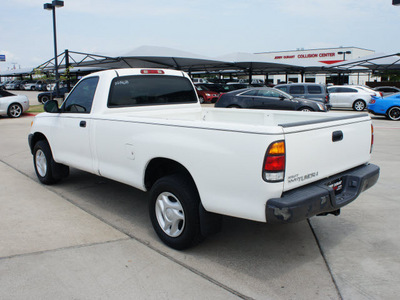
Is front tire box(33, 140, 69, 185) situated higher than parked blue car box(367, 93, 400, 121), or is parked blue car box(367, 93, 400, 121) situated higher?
parked blue car box(367, 93, 400, 121)

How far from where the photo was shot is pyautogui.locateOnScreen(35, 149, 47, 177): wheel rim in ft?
19.5

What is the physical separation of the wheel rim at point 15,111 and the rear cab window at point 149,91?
586 inches

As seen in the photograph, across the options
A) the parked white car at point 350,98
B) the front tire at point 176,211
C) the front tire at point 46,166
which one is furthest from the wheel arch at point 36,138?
the parked white car at point 350,98

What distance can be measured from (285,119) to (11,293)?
3607 millimetres

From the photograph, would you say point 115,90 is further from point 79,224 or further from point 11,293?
point 11,293

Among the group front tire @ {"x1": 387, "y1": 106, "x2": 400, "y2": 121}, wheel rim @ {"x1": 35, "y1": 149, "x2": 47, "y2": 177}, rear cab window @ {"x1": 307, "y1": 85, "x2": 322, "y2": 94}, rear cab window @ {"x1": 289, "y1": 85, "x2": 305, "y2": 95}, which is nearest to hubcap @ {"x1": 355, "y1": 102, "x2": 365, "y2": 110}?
rear cab window @ {"x1": 307, "y1": 85, "x2": 322, "y2": 94}

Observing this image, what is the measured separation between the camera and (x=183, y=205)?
351 centimetres

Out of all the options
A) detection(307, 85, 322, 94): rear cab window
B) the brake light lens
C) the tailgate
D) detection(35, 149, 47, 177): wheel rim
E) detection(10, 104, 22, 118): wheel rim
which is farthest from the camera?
detection(10, 104, 22, 118): wheel rim

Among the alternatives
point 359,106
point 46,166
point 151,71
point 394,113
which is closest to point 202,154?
point 151,71

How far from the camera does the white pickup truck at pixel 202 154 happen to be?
9.77 feet

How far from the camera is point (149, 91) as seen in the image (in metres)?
5.07

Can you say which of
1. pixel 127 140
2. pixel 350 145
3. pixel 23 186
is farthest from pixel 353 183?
pixel 23 186

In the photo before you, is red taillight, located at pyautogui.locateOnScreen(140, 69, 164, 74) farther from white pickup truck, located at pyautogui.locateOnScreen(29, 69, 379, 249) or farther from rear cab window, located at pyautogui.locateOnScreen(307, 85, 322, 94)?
rear cab window, located at pyautogui.locateOnScreen(307, 85, 322, 94)

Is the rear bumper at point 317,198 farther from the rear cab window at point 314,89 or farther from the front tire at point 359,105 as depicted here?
the front tire at point 359,105
